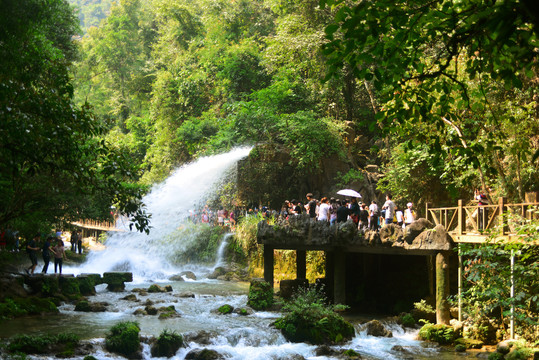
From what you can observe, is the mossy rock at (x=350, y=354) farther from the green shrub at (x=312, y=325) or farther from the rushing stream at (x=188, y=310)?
the green shrub at (x=312, y=325)

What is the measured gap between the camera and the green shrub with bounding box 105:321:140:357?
480 inches

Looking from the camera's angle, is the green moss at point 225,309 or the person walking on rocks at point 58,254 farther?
the person walking on rocks at point 58,254

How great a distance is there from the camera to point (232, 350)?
515 inches

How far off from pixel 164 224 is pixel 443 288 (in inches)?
857

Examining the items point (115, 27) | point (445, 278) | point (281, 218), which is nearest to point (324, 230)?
point (281, 218)

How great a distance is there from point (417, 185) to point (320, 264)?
6.16 meters

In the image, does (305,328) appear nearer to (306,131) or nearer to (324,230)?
(324,230)

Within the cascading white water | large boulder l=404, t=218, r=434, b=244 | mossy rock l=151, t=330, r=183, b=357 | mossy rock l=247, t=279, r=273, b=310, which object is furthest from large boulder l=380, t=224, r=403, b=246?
the cascading white water

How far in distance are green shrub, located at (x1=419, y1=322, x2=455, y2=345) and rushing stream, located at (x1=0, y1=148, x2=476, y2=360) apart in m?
0.34

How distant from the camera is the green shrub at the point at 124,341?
1220 cm

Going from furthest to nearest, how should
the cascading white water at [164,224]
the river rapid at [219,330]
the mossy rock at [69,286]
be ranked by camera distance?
1. the cascading white water at [164,224]
2. the mossy rock at [69,286]
3. the river rapid at [219,330]

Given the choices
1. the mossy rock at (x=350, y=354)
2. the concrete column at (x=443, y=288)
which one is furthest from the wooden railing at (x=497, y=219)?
the mossy rock at (x=350, y=354)

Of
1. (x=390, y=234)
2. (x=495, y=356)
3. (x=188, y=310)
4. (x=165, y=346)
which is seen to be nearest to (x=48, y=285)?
(x=188, y=310)

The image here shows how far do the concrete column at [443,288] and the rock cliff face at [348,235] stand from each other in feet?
1.24
